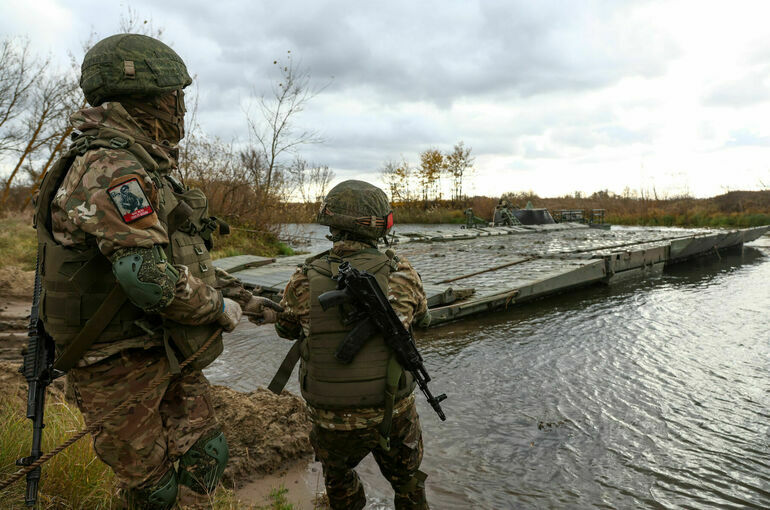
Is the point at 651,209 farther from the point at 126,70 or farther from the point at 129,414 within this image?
the point at 129,414

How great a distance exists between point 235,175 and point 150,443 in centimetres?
1342

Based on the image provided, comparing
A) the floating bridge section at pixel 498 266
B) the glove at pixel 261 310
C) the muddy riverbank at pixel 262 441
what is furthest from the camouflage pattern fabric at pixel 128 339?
the floating bridge section at pixel 498 266

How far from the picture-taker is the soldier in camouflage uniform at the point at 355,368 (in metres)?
2.26

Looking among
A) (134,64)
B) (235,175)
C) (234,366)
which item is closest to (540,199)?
(235,175)

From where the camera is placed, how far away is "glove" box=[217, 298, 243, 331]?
84.9 inches

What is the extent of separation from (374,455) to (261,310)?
2.88 feet

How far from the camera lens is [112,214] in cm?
181

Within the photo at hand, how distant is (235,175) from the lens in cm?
1466

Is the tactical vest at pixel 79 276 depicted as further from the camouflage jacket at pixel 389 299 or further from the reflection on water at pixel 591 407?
the reflection on water at pixel 591 407

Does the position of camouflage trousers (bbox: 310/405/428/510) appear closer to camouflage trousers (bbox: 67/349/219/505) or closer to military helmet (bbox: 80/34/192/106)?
camouflage trousers (bbox: 67/349/219/505)

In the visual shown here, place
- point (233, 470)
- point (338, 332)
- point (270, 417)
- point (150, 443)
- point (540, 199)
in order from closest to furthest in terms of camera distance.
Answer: point (150, 443), point (338, 332), point (233, 470), point (270, 417), point (540, 199)

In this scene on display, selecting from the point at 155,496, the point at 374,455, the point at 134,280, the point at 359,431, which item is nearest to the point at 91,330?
the point at 134,280

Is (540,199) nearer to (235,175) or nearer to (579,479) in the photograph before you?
(235,175)

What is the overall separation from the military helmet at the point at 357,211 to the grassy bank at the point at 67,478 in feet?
4.60
